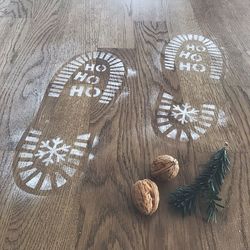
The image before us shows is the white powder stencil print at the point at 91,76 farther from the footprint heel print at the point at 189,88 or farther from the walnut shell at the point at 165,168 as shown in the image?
the walnut shell at the point at 165,168

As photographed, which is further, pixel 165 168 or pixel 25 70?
pixel 25 70

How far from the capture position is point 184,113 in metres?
0.77

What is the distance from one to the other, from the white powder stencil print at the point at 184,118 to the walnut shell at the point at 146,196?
154 millimetres

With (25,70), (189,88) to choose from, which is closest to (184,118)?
(189,88)

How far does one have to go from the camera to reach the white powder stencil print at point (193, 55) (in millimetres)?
885

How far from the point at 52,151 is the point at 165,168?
0.23 metres

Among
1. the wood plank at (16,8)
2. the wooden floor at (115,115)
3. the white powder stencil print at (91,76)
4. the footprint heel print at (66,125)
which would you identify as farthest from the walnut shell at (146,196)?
the wood plank at (16,8)

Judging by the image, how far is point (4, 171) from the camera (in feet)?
2.15

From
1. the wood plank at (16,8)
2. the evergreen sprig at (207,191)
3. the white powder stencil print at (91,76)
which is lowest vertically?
the evergreen sprig at (207,191)

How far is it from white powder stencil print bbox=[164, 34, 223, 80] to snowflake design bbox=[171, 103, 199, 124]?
0.14 metres

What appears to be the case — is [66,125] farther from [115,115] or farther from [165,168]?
[165,168]

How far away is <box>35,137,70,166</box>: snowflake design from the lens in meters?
0.68

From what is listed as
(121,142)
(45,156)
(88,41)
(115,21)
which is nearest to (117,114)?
(121,142)

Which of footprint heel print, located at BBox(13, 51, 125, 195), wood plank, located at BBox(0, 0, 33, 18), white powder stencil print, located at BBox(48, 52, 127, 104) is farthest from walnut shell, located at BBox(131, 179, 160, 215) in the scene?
wood plank, located at BBox(0, 0, 33, 18)
